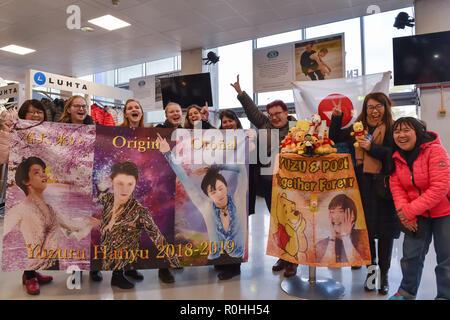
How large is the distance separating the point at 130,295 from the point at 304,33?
256 inches

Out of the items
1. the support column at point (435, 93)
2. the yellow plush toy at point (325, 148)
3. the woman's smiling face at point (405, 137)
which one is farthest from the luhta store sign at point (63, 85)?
the support column at point (435, 93)

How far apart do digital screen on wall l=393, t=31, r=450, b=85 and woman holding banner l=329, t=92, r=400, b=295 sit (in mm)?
3287

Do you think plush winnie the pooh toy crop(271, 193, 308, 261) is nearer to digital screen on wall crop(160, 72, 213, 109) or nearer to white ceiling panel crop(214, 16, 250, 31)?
digital screen on wall crop(160, 72, 213, 109)

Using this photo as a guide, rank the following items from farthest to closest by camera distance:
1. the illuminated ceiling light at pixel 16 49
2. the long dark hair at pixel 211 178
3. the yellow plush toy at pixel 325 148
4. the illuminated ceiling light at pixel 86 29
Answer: the illuminated ceiling light at pixel 16 49, the illuminated ceiling light at pixel 86 29, the long dark hair at pixel 211 178, the yellow plush toy at pixel 325 148

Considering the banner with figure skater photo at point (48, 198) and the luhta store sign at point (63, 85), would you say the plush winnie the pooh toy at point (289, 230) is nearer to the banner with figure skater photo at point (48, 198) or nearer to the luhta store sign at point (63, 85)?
the banner with figure skater photo at point (48, 198)

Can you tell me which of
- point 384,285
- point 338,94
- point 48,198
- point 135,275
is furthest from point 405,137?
point 48,198

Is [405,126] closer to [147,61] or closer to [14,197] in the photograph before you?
[14,197]

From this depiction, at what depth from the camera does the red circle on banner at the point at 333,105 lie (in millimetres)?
3012

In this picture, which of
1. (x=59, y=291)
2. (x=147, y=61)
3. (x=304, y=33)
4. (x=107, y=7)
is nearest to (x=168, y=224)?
(x=59, y=291)

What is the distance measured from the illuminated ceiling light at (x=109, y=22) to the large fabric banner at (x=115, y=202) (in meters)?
4.63

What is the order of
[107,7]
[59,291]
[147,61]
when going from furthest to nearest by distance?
[147,61] < [107,7] < [59,291]

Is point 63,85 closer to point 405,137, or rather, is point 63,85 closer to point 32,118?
point 32,118

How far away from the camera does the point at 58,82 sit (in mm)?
4621

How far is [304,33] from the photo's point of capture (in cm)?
696
